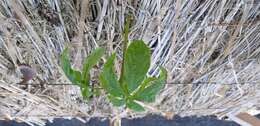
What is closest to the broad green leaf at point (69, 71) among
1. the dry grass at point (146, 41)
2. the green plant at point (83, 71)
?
the green plant at point (83, 71)

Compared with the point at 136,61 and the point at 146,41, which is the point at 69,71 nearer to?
the point at 136,61

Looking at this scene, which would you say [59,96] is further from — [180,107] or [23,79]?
[180,107]

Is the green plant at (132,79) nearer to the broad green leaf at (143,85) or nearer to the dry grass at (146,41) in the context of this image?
the broad green leaf at (143,85)

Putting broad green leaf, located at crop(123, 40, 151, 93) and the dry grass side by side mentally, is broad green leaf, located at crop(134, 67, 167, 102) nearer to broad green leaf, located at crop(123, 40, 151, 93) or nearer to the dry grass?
broad green leaf, located at crop(123, 40, 151, 93)

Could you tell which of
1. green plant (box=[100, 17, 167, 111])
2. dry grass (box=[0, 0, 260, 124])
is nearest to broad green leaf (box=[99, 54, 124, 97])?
green plant (box=[100, 17, 167, 111])

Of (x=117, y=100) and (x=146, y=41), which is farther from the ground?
(x=146, y=41)

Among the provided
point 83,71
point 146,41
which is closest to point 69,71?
point 83,71
